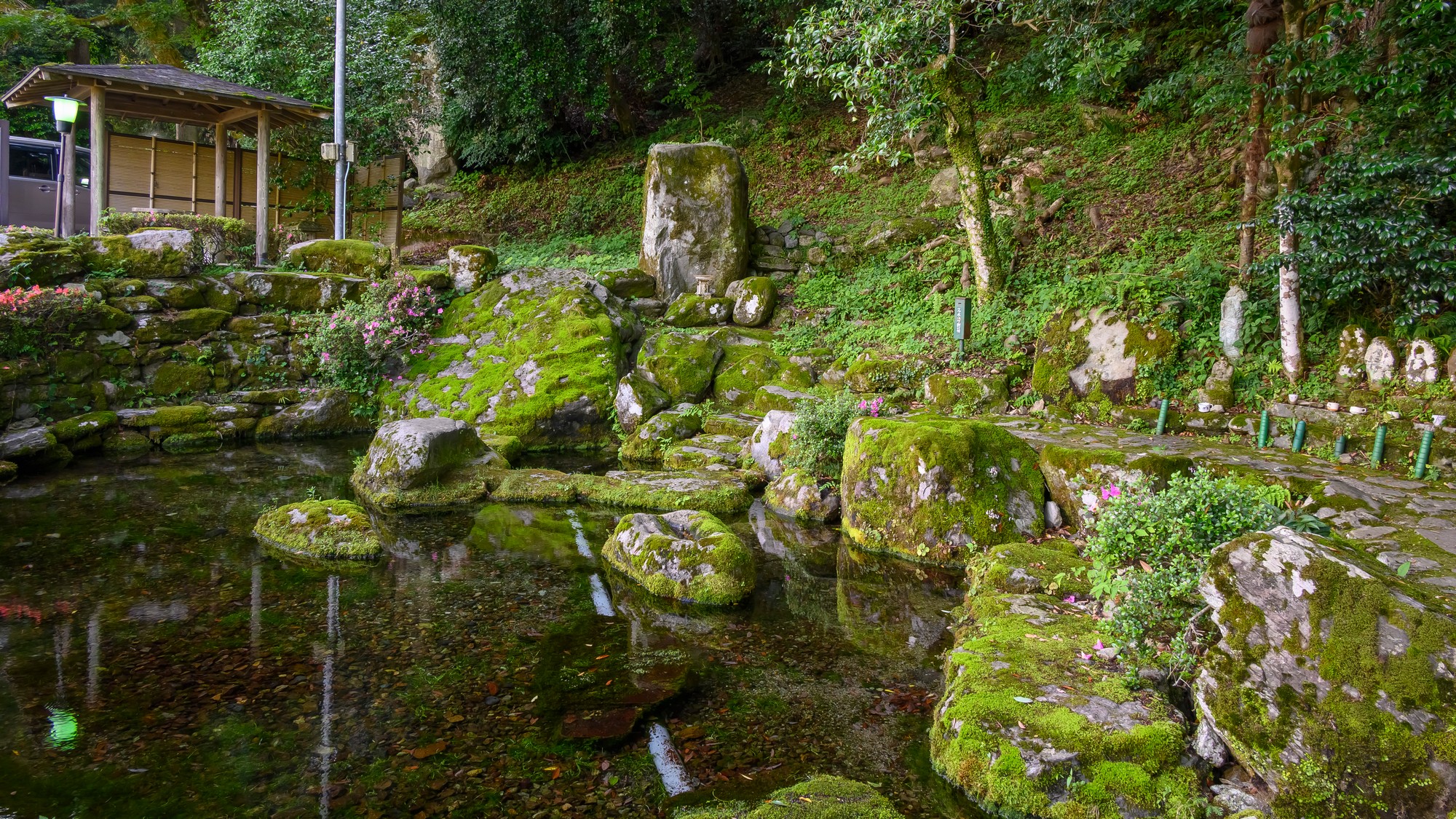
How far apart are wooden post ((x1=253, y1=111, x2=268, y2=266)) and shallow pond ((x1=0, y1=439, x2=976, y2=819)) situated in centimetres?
829

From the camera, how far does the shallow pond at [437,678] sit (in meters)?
3.68

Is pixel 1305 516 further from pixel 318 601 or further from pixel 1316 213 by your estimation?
pixel 318 601

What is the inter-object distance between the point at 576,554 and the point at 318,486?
410 cm

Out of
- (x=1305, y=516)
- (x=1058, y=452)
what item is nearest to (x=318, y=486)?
(x=1058, y=452)

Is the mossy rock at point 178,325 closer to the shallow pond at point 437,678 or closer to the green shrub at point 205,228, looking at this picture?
the green shrub at point 205,228

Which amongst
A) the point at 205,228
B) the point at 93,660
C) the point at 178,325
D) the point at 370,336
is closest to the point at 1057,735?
the point at 93,660

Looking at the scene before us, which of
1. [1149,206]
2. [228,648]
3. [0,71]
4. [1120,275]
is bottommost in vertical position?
[228,648]

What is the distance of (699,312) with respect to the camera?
44.7ft

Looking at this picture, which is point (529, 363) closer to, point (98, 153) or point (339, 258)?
point (339, 258)

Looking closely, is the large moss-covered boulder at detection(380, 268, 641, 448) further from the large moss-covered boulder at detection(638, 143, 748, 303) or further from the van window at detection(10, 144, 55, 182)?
the van window at detection(10, 144, 55, 182)

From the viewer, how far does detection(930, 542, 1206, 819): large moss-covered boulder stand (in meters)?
3.40

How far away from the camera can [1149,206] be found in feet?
38.6

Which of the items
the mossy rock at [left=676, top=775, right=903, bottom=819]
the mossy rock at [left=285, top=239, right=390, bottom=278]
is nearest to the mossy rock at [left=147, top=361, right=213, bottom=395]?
the mossy rock at [left=285, top=239, right=390, bottom=278]

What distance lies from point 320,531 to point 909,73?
29.3 feet
